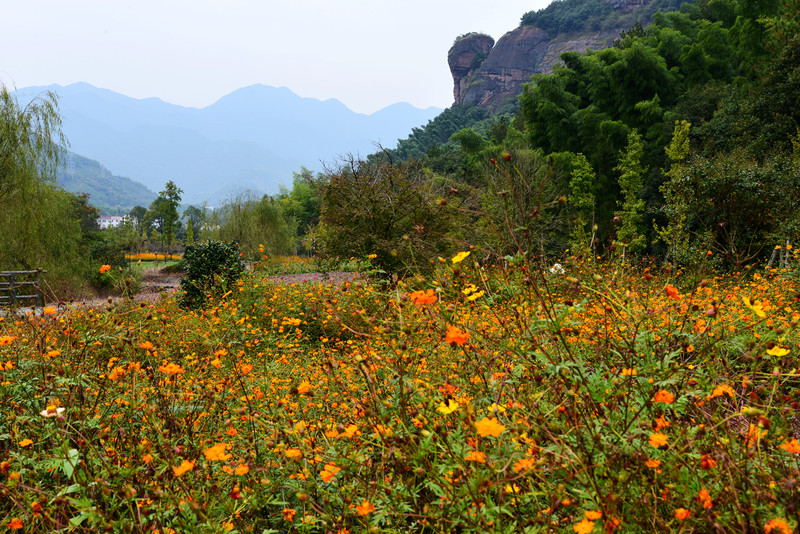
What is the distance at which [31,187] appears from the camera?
10.5 meters

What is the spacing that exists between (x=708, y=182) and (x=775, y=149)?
3738 millimetres

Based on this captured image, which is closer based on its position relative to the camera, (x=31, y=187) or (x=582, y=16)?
(x=31, y=187)

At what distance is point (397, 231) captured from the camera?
8.68 meters

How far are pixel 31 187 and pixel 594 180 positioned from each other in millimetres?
19734

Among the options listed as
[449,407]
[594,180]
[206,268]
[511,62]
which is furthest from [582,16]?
[449,407]

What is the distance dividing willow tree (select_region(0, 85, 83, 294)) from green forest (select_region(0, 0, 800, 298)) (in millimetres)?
32

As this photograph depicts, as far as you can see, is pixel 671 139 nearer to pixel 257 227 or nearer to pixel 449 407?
pixel 449 407

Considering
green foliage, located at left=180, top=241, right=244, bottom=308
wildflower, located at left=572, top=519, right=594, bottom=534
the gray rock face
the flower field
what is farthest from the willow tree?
the gray rock face

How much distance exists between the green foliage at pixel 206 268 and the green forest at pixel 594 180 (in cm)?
197

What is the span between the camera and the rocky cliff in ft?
258

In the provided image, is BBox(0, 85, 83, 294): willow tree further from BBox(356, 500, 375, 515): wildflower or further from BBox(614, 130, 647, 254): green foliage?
BBox(614, 130, 647, 254): green foliage

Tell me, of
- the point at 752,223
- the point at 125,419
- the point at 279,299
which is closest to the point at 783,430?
the point at 125,419

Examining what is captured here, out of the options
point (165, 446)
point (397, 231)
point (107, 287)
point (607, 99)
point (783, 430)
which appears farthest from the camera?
point (607, 99)

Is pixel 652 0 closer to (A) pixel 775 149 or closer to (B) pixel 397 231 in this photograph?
(A) pixel 775 149
